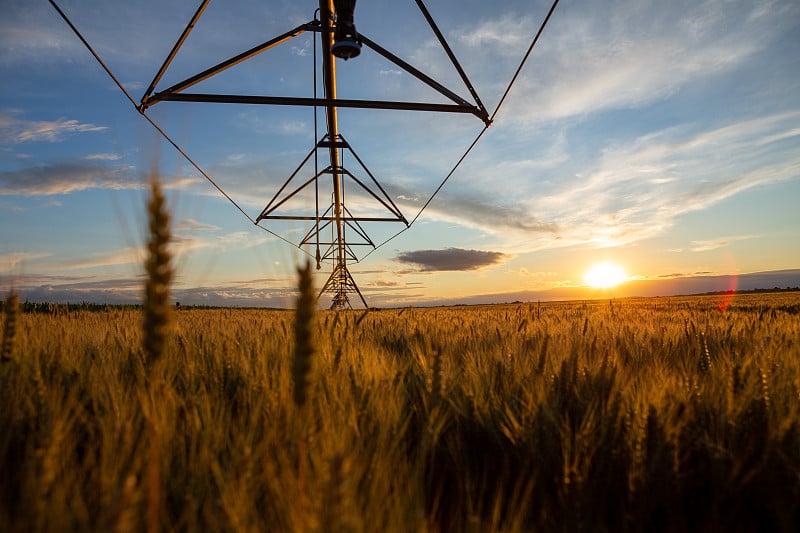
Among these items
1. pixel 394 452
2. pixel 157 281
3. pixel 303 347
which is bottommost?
pixel 394 452

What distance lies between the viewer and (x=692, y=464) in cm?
186

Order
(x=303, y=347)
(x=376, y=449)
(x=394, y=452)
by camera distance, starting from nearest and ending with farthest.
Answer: (x=303, y=347) < (x=376, y=449) < (x=394, y=452)

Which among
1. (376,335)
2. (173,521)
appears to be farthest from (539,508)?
(376,335)

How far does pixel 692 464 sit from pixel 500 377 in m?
1.03

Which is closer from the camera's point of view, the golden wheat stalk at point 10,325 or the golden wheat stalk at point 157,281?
the golden wheat stalk at point 157,281

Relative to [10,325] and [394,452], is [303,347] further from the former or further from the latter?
[10,325]

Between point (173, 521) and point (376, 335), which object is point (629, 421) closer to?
point (173, 521)

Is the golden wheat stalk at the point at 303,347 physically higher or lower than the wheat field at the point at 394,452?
higher

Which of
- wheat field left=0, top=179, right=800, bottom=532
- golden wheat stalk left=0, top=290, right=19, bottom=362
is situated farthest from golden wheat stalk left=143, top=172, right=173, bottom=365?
golden wheat stalk left=0, top=290, right=19, bottom=362

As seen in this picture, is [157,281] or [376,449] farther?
[376,449]

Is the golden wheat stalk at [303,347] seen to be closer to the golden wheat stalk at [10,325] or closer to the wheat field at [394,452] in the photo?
the wheat field at [394,452]

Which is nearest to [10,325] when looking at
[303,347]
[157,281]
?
[157,281]

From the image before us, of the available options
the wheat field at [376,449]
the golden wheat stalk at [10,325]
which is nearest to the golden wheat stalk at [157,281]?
the wheat field at [376,449]

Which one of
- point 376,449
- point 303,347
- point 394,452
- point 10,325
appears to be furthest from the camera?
point 10,325
